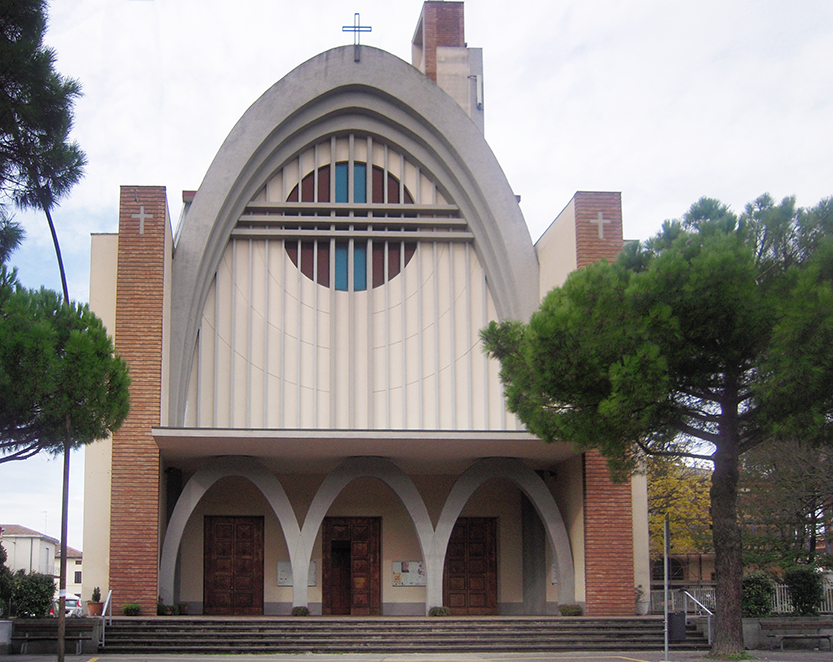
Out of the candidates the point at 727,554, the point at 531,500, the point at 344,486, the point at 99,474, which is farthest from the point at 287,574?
the point at 727,554

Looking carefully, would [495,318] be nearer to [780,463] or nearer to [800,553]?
[780,463]

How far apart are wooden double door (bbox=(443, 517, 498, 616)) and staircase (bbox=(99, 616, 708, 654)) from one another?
4.54 m

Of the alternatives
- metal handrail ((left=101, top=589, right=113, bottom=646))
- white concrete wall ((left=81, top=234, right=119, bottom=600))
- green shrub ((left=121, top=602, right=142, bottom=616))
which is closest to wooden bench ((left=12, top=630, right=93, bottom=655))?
metal handrail ((left=101, top=589, right=113, bottom=646))

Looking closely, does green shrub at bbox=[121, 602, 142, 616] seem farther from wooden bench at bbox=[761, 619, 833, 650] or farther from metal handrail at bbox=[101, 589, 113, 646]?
wooden bench at bbox=[761, 619, 833, 650]

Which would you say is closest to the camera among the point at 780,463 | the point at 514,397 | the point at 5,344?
the point at 5,344

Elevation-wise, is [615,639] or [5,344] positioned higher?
[5,344]

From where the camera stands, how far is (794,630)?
1783 cm

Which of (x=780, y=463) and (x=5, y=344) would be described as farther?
(x=780, y=463)

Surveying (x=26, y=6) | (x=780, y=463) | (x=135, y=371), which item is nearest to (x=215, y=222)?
(x=135, y=371)

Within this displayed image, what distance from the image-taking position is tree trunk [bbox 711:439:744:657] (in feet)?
46.1

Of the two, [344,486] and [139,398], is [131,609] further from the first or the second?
[344,486]

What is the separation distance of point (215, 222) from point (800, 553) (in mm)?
18346

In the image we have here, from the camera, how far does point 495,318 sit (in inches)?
890

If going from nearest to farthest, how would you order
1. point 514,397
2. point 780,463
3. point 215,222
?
point 514,397 < point 215,222 < point 780,463
